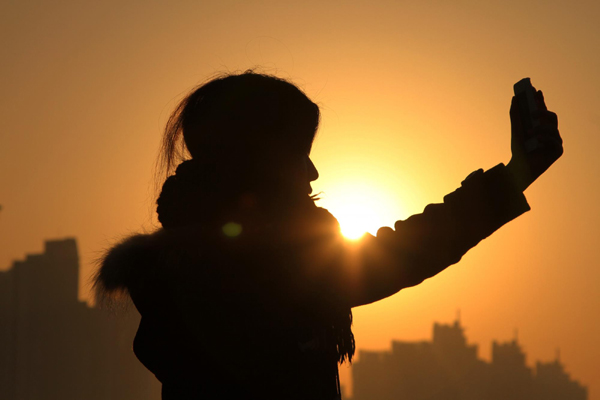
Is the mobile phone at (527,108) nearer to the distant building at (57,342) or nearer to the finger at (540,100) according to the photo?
the finger at (540,100)

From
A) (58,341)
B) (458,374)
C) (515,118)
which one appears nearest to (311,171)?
(515,118)

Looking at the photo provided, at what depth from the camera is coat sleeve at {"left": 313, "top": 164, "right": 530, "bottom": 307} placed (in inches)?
54.3

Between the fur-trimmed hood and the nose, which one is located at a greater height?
the nose

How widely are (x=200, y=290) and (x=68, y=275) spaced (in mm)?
101588

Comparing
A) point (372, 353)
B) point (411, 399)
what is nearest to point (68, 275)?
point (372, 353)

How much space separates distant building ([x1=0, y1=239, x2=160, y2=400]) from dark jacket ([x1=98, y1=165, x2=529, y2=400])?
320 feet

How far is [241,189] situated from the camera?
157 cm

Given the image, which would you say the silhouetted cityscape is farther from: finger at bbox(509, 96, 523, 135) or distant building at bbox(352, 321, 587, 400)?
finger at bbox(509, 96, 523, 135)

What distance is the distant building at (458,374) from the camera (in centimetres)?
14309

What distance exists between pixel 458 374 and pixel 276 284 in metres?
161

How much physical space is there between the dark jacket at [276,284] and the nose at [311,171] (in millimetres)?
105

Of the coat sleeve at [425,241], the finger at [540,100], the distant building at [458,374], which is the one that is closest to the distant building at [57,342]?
the distant building at [458,374]

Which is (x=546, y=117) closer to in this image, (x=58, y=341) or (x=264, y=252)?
(x=264, y=252)

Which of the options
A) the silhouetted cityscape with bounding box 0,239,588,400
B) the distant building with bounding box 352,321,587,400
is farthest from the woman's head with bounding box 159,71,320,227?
the distant building with bounding box 352,321,587,400
